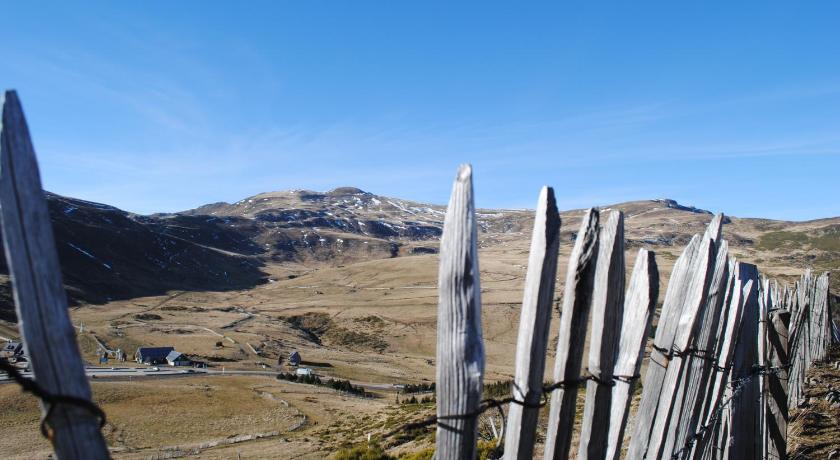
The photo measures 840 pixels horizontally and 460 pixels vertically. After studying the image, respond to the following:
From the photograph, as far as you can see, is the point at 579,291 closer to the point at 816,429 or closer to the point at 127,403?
the point at 816,429

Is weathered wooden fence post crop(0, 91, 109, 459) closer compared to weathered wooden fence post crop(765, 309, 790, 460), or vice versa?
weathered wooden fence post crop(0, 91, 109, 459)

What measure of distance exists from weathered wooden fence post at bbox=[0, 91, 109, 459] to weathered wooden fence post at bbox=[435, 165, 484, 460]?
3.43 ft

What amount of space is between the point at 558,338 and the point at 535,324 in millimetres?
181

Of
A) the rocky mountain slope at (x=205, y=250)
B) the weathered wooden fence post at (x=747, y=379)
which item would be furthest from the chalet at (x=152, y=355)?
the weathered wooden fence post at (x=747, y=379)

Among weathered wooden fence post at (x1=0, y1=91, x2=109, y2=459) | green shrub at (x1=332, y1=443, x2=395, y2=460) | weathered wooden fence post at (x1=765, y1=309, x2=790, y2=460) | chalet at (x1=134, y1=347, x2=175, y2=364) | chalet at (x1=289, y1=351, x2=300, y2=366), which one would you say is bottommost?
chalet at (x1=134, y1=347, x2=175, y2=364)

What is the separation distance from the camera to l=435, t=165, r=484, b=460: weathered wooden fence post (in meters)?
1.81

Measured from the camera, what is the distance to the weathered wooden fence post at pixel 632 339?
2676 mm

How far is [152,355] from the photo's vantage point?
188 feet

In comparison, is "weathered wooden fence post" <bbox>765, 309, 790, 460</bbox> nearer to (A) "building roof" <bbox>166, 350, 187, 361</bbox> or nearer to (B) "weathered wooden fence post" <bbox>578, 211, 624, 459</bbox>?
(B) "weathered wooden fence post" <bbox>578, 211, 624, 459</bbox>

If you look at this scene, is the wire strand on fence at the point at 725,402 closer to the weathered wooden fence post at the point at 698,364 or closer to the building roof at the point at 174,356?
the weathered wooden fence post at the point at 698,364

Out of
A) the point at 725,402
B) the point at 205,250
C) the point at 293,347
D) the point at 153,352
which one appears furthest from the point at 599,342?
the point at 205,250

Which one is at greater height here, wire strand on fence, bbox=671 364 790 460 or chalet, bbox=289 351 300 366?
wire strand on fence, bbox=671 364 790 460

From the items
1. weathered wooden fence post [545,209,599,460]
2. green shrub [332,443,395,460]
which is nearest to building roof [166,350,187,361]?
green shrub [332,443,395,460]

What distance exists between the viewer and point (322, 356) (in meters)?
67.4
